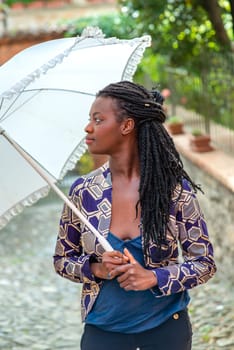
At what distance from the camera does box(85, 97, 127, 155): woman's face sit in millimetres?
2832

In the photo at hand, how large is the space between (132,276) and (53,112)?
0.91 m

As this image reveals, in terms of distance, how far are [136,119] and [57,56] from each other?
0.33 meters

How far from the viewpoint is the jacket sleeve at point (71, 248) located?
292 cm

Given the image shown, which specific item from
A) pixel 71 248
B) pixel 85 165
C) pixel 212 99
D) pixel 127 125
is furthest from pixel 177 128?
pixel 127 125

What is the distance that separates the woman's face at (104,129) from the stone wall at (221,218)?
4085 mm

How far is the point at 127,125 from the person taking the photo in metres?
2.85

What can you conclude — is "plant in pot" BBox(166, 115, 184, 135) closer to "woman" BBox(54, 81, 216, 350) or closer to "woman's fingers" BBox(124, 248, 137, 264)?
"woman" BBox(54, 81, 216, 350)

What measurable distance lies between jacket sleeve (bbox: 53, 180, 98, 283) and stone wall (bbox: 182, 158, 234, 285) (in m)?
3.96

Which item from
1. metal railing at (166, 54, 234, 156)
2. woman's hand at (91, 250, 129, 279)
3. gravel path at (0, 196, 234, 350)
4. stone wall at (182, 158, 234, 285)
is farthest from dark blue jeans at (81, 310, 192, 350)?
metal railing at (166, 54, 234, 156)

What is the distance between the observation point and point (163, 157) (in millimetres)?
2904

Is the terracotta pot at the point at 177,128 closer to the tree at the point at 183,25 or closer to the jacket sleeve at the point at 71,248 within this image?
the tree at the point at 183,25

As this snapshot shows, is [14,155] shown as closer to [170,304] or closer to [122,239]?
[122,239]

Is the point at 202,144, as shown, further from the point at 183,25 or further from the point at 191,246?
the point at 191,246

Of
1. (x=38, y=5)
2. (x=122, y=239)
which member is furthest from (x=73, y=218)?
(x=38, y=5)
